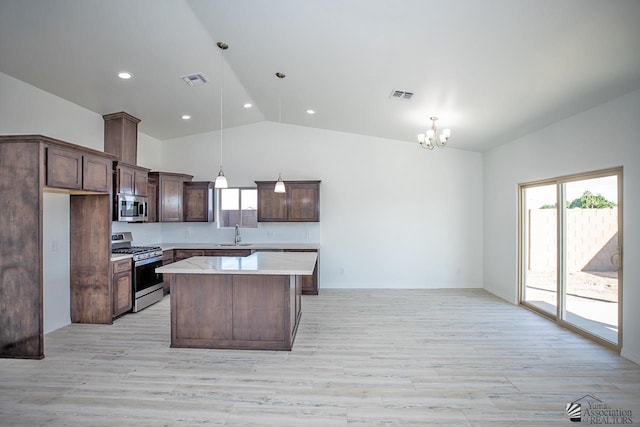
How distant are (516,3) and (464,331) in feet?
11.1

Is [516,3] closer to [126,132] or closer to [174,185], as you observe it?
[126,132]

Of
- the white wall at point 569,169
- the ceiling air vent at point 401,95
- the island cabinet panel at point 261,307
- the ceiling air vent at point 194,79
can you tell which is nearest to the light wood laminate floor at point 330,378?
the island cabinet panel at point 261,307

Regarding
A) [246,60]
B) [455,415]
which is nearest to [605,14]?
[455,415]

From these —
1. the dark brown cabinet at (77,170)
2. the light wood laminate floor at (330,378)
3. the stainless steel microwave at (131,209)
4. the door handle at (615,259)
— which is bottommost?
the light wood laminate floor at (330,378)

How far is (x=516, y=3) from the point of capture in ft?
7.12

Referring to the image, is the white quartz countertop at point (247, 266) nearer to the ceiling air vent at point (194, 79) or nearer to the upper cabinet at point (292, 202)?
the upper cabinet at point (292, 202)

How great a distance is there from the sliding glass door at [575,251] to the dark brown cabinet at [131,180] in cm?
597

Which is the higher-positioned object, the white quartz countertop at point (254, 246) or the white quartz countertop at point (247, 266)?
the white quartz countertop at point (247, 266)

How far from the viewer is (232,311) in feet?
11.3

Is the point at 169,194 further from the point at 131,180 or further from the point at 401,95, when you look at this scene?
the point at 401,95

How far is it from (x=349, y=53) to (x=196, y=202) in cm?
426

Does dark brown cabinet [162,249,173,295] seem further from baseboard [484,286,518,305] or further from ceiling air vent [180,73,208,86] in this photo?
baseboard [484,286,518,305]

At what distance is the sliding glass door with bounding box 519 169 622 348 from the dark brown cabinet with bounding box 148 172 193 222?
5.90m

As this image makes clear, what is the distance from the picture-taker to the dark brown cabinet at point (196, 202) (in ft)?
20.5
